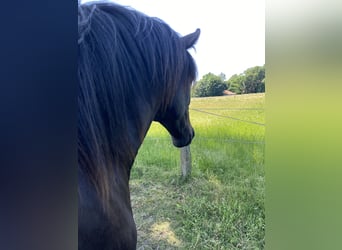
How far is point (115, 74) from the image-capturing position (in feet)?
3.65

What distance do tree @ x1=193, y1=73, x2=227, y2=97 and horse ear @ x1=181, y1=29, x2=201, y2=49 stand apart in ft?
0.42

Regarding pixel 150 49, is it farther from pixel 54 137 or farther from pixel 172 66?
pixel 54 137

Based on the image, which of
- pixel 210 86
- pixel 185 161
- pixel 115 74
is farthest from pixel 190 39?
pixel 185 161

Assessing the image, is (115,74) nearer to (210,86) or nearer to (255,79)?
(210,86)

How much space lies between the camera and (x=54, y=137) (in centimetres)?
96

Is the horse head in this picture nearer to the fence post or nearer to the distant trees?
the fence post

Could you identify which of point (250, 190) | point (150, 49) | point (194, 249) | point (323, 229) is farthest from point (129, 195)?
point (323, 229)

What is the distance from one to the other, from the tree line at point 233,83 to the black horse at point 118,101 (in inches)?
2.0

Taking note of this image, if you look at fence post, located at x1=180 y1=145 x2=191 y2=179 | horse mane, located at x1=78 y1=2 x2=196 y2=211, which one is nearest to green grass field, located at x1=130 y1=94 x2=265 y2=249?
fence post, located at x1=180 y1=145 x2=191 y2=179

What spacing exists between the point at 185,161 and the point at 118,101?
333 millimetres

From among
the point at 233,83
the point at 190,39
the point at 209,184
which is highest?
the point at 190,39

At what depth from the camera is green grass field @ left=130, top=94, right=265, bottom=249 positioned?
3.61 feet

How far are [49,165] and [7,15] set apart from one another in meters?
0.44

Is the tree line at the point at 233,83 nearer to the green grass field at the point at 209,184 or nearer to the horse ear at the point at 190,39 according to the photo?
the green grass field at the point at 209,184
